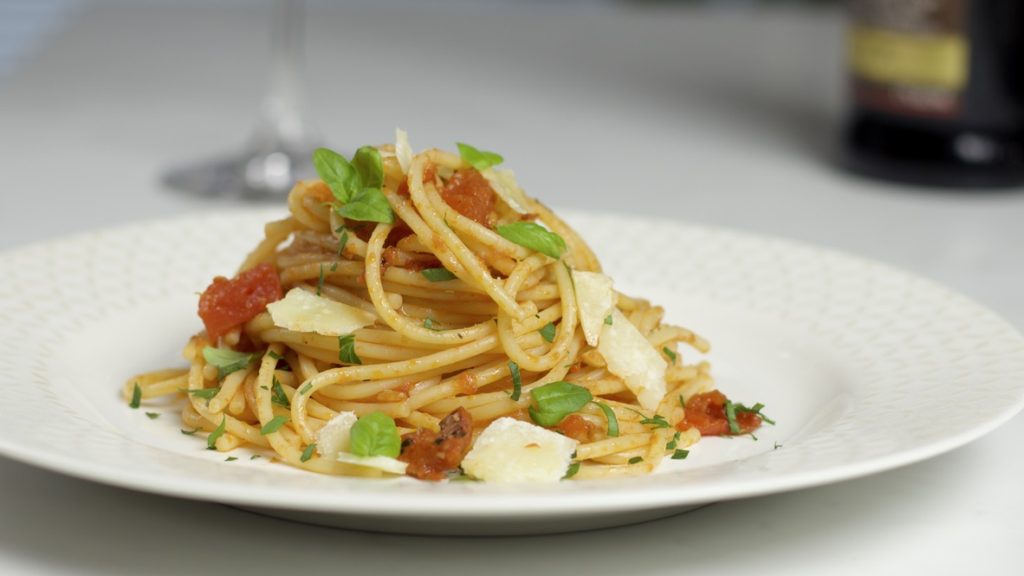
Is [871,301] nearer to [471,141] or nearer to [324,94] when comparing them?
[471,141]

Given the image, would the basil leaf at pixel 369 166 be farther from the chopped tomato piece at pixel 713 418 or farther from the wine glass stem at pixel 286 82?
the wine glass stem at pixel 286 82

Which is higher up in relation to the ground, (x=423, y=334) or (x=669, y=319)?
(x=423, y=334)

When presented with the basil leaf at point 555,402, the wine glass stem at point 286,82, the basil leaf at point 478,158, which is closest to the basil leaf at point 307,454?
the basil leaf at point 555,402

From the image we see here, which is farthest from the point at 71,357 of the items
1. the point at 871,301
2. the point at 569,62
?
the point at 569,62

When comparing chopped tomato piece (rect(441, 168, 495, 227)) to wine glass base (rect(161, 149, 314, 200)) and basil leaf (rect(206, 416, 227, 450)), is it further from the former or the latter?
wine glass base (rect(161, 149, 314, 200))

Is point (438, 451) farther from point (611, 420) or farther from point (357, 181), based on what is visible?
point (357, 181)

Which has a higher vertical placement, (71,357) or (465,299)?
(465,299)

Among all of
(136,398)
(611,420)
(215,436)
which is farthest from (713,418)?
(136,398)
